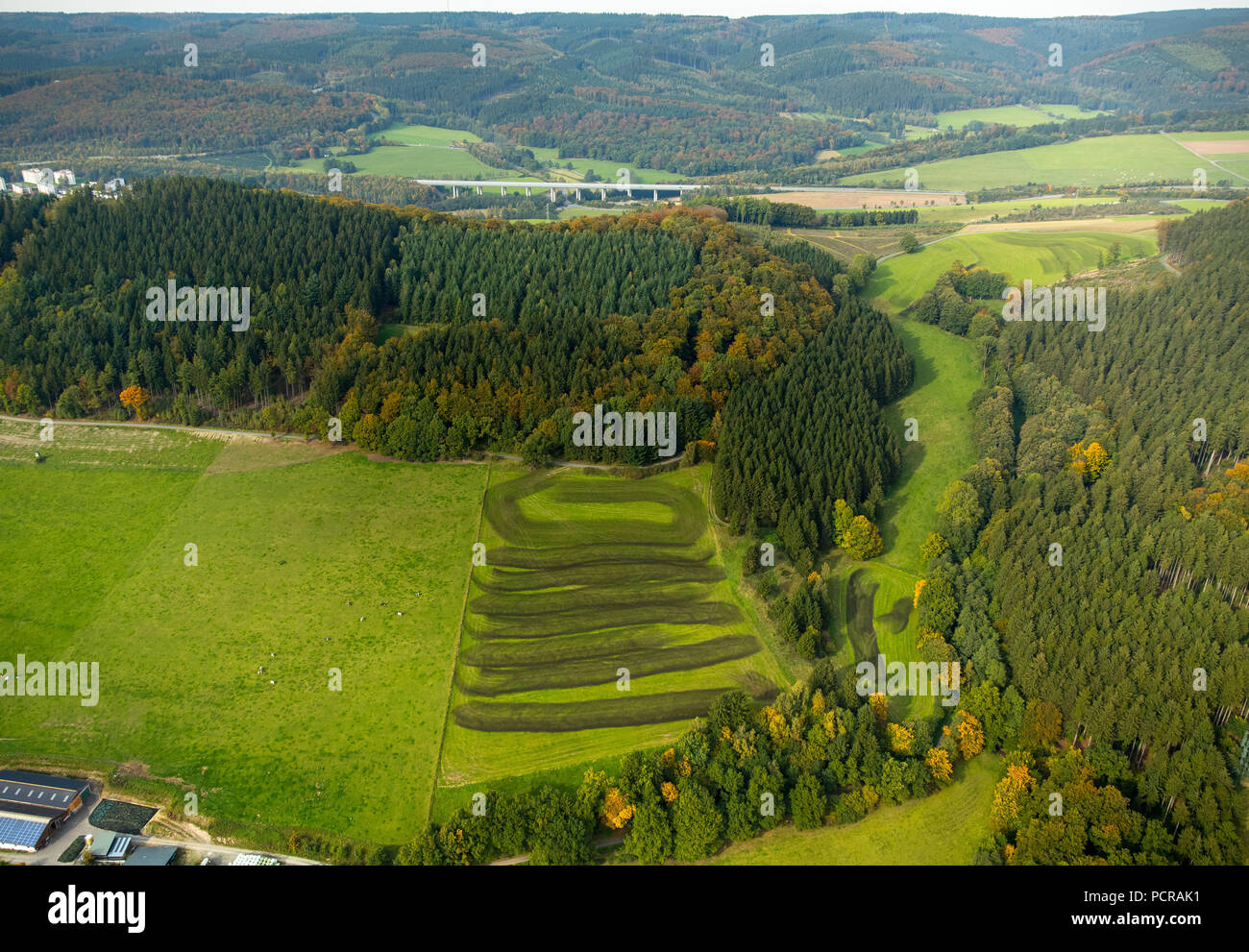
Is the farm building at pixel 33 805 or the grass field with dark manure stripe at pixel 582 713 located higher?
the grass field with dark manure stripe at pixel 582 713

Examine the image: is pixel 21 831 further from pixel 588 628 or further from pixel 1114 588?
pixel 1114 588

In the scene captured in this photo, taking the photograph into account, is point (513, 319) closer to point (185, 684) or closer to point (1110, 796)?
point (185, 684)

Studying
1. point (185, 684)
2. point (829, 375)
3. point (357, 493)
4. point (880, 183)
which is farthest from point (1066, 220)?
point (185, 684)

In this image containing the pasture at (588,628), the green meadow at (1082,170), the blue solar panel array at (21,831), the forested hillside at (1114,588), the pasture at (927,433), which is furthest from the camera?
the green meadow at (1082,170)

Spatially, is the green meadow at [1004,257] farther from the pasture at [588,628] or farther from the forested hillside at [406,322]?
the pasture at [588,628]

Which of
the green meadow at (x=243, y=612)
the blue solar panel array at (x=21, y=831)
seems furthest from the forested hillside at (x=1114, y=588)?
the blue solar panel array at (x=21, y=831)

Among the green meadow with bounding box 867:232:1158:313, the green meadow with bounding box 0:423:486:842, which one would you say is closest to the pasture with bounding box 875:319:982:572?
the green meadow with bounding box 867:232:1158:313
